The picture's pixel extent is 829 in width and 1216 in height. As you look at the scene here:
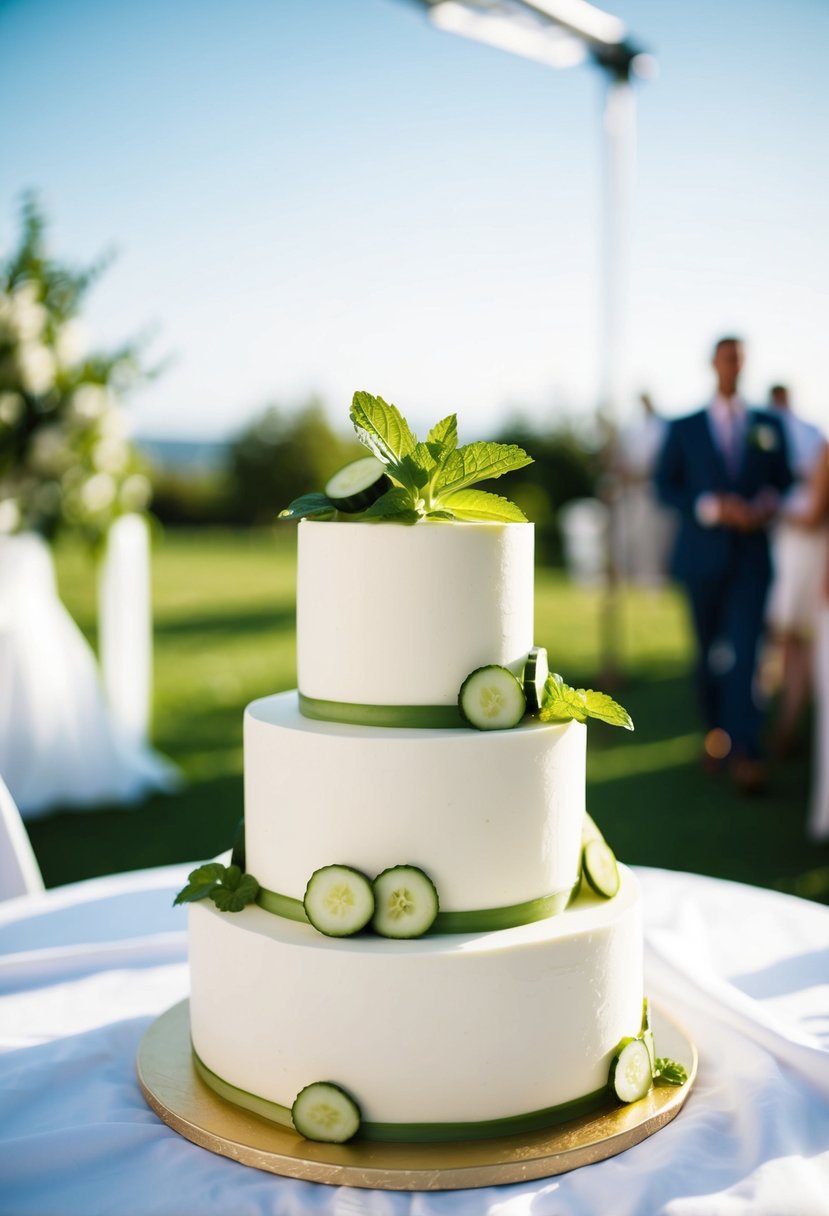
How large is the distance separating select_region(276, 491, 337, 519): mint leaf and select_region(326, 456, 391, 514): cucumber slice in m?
0.01

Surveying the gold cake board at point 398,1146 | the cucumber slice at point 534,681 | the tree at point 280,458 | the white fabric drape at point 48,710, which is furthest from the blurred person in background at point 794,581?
the tree at point 280,458

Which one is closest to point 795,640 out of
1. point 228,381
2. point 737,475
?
point 737,475

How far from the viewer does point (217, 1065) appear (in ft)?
6.40

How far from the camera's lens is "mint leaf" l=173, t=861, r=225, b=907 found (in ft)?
6.37

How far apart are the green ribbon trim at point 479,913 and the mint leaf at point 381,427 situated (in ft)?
2.46

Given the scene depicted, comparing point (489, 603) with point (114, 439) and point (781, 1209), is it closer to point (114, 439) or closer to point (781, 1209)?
point (781, 1209)

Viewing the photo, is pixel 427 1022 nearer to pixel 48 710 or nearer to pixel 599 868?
pixel 599 868

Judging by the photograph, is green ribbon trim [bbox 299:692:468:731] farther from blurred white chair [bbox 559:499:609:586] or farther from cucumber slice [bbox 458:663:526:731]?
blurred white chair [bbox 559:499:609:586]

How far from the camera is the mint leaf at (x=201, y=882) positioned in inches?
76.4

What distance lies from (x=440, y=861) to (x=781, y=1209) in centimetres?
67

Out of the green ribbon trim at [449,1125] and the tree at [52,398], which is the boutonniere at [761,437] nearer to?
the tree at [52,398]

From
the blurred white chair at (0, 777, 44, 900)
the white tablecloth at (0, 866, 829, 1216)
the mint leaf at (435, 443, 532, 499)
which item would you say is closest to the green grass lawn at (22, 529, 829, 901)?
the blurred white chair at (0, 777, 44, 900)

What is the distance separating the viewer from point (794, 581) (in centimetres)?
855

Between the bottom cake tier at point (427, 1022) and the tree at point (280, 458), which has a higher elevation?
the tree at point (280, 458)
